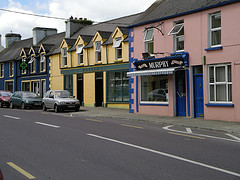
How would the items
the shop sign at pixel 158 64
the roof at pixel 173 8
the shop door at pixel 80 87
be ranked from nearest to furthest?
the roof at pixel 173 8 < the shop sign at pixel 158 64 < the shop door at pixel 80 87

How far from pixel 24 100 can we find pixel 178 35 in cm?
1581

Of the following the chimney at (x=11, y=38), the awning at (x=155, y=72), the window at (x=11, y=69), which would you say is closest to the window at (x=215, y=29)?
the awning at (x=155, y=72)

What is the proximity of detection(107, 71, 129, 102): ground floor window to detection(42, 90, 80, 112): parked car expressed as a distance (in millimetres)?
3958

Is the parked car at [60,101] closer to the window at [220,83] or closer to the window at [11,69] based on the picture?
the window at [220,83]

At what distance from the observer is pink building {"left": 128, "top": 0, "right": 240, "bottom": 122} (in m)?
15.8

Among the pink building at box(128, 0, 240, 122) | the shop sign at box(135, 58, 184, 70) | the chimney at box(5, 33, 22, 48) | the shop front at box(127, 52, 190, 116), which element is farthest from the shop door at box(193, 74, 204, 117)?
the chimney at box(5, 33, 22, 48)

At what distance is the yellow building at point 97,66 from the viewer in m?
26.6

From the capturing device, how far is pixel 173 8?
63.8ft

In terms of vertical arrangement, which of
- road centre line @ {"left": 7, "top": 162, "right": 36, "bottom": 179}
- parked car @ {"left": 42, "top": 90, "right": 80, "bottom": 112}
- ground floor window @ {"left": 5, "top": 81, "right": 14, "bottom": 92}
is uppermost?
ground floor window @ {"left": 5, "top": 81, "right": 14, "bottom": 92}

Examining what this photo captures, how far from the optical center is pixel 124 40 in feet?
84.4

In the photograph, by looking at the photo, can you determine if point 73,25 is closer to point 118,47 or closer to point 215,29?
point 118,47

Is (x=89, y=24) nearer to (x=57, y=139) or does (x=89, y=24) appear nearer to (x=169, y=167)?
(x=57, y=139)

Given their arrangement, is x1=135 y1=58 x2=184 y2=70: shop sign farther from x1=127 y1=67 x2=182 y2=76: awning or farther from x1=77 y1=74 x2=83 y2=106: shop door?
x1=77 y1=74 x2=83 y2=106: shop door

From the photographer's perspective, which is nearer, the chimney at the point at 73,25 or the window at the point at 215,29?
the window at the point at 215,29
